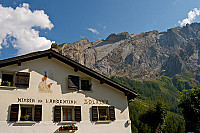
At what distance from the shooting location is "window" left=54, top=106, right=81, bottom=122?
52.7 ft

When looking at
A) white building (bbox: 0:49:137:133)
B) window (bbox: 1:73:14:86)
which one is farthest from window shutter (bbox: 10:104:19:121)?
window (bbox: 1:73:14:86)

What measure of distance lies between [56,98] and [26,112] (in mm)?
2465

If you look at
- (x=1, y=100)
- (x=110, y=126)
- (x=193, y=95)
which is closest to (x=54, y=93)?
(x=1, y=100)

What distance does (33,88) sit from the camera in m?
16.1

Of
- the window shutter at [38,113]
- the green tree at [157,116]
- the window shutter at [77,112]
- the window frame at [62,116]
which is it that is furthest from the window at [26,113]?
the green tree at [157,116]

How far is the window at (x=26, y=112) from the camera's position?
1463cm

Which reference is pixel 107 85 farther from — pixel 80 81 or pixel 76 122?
pixel 76 122

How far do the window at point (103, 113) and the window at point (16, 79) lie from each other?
594 centimetres

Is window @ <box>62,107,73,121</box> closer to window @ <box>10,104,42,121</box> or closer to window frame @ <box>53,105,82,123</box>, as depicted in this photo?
window frame @ <box>53,105,82,123</box>

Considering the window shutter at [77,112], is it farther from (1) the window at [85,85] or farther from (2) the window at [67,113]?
(1) the window at [85,85]

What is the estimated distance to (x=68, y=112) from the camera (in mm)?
16953

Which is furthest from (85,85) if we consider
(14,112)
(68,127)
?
(14,112)

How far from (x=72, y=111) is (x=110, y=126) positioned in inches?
139

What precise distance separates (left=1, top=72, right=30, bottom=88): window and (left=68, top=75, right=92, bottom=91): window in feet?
11.4
